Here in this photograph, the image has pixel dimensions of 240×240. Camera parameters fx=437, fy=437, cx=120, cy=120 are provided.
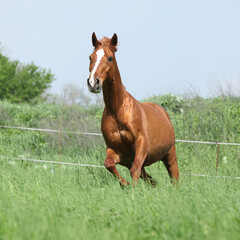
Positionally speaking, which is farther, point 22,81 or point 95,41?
point 22,81

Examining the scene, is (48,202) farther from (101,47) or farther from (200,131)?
(200,131)

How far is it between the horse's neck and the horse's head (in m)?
0.17

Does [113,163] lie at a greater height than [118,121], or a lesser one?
lesser

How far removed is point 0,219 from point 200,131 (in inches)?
319

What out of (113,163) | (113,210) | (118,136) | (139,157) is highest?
(118,136)

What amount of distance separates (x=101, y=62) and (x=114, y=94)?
565mm

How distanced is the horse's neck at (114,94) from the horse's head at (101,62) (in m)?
0.17

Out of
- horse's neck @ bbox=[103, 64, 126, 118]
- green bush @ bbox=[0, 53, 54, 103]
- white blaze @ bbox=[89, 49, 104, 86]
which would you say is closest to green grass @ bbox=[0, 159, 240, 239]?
horse's neck @ bbox=[103, 64, 126, 118]

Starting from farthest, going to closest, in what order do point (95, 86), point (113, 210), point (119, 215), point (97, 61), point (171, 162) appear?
point (171, 162) → point (97, 61) → point (95, 86) → point (113, 210) → point (119, 215)

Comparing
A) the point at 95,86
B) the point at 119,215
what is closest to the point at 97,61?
the point at 95,86

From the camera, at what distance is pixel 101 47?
5.55 metres

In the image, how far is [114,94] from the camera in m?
5.77

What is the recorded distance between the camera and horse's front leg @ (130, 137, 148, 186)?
18.7 ft

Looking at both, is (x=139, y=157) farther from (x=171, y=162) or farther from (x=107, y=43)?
(x=171, y=162)
